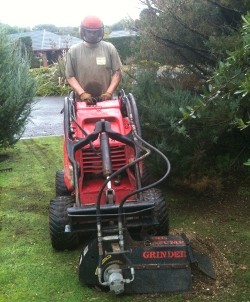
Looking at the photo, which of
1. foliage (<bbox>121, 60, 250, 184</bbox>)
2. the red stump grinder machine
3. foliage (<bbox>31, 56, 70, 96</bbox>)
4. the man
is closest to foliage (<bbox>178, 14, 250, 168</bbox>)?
foliage (<bbox>121, 60, 250, 184</bbox>)

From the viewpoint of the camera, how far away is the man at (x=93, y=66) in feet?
19.7

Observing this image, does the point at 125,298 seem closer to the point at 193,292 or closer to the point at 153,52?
the point at 193,292

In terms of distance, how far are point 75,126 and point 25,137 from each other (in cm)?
622

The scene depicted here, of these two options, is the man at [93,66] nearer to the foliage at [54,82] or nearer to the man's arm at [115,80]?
the man's arm at [115,80]

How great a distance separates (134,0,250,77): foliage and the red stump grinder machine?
1443 mm

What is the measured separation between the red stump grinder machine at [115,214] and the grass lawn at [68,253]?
14 cm

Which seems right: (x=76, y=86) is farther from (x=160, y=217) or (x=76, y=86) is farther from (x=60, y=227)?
(x=160, y=217)

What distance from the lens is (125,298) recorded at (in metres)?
4.11

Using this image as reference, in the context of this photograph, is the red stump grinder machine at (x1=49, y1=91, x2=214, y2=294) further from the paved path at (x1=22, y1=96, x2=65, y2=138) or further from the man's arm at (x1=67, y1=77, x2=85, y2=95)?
the paved path at (x1=22, y1=96, x2=65, y2=138)

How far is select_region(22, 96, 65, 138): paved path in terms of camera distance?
11.7 metres

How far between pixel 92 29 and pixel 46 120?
26.4 ft

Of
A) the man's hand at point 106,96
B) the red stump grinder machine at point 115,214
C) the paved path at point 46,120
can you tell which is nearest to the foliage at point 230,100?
the red stump grinder machine at point 115,214

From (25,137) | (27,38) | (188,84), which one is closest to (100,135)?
(188,84)

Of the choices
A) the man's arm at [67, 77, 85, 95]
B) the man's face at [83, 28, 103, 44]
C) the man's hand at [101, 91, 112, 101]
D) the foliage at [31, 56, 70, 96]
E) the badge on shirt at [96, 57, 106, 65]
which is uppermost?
the man's face at [83, 28, 103, 44]
